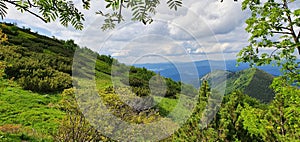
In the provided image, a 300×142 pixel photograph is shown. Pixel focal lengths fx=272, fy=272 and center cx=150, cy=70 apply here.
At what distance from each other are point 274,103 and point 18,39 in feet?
56.1

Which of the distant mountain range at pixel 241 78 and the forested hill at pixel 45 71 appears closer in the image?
the distant mountain range at pixel 241 78

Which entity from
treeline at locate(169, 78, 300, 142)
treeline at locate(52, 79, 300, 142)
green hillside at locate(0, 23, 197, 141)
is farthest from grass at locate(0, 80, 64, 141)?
treeline at locate(169, 78, 300, 142)

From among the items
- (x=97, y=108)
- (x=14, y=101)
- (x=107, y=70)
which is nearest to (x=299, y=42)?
(x=97, y=108)

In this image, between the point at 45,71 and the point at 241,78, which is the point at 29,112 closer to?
the point at 45,71

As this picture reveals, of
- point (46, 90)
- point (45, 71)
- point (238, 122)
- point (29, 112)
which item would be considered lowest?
point (29, 112)

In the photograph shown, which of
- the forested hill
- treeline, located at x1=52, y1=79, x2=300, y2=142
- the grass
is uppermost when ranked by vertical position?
→ the forested hill

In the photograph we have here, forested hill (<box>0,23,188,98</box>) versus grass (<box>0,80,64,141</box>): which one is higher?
forested hill (<box>0,23,188,98</box>)

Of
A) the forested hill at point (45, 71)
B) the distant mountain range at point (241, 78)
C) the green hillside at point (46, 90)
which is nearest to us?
the distant mountain range at point (241, 78)

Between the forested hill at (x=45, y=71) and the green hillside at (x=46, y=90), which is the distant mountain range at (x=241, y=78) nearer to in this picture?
the green hillside at (x=46, y=90)

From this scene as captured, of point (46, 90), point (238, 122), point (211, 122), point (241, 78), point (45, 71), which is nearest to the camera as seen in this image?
point (211, 122)

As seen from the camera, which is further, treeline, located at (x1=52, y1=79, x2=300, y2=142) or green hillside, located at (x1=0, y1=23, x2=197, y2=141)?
green hillside, located at (x1=0, y1=23, x2=197, y2=141)

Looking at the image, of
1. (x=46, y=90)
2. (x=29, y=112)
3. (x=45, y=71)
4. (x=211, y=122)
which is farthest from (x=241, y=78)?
(x=211, y=122)

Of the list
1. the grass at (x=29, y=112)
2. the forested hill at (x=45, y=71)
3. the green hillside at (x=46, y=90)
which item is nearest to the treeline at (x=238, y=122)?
the green hillside at (x=46, y=90)

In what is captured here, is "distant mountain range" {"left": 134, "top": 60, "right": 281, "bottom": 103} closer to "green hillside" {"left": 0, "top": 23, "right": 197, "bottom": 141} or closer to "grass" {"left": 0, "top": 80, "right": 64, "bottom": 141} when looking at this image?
"green hillside" {"left": 0, "top": 23, "right": 197, "bottom": 141}
